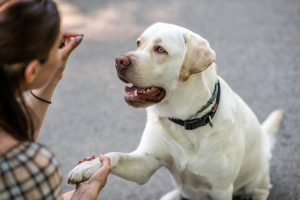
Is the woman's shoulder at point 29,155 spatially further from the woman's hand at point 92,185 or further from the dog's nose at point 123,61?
the dog's nose at point 123,61

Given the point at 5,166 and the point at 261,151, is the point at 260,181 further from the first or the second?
the point at 5,166

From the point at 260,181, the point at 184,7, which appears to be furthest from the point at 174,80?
the point at 184,7

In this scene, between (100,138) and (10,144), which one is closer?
(10,144)

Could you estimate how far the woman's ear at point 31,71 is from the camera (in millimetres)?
1104

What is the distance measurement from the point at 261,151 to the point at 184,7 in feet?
11.6

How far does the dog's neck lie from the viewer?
A: 1.77 metres

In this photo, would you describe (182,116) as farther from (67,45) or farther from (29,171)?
(29,171)

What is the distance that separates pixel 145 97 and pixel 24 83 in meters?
0.75

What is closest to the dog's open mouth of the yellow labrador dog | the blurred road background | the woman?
the yellow labrador dog

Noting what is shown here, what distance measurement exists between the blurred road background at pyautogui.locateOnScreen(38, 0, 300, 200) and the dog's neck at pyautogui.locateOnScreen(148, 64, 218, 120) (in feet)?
3.33

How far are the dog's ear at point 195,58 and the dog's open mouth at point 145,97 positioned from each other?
0.17 meters

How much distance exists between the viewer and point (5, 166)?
1.10 meters

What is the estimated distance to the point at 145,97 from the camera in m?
1.75

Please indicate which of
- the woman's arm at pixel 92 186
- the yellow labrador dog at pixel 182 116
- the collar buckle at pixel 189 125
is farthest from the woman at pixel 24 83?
the collar buckle at pixel 189 125
